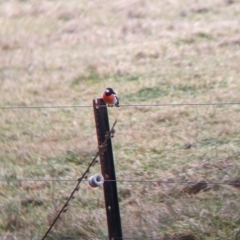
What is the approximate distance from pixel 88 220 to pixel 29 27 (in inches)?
319

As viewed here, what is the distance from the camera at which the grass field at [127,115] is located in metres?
5.11

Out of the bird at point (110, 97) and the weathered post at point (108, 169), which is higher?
the bird at point (110, 97)

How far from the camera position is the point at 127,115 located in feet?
25.6

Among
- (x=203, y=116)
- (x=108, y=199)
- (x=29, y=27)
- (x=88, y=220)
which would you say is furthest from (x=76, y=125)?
(x=29, y=27)

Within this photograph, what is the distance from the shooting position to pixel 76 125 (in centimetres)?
759

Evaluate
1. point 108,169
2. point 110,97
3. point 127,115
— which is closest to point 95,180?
point 108,169

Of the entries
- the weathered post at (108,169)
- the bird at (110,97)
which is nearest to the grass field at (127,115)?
the weathered post at (108,169)

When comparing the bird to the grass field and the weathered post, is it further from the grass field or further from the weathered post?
the grass field

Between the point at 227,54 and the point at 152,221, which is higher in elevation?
the point at 227,54

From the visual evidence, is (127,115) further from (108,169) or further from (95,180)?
(95,180)

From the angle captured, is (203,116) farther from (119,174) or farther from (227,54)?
(227,54)

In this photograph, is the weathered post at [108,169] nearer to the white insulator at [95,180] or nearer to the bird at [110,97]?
the white insulator at [95,180]

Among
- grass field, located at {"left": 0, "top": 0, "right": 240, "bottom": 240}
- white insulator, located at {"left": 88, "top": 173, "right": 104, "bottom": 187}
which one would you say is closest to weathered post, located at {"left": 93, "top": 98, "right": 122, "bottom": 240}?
white insulator, located at {"left": 88, "top": 173, "right": 104, "bottom": 187}

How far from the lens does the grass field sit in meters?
5.11
